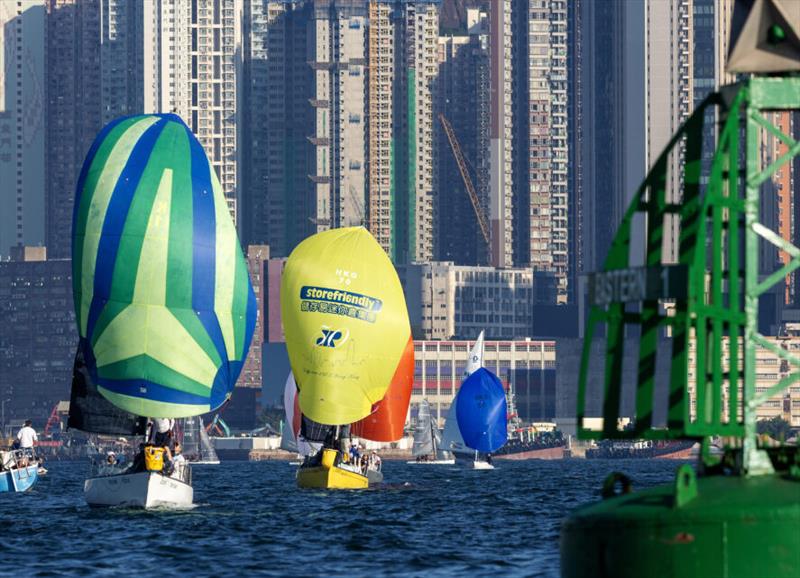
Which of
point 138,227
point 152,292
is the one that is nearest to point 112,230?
point 138,227

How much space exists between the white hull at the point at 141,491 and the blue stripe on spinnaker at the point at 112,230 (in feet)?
13.6

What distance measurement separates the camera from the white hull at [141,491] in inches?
2237

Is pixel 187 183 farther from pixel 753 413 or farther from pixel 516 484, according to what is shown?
pixel 516 484

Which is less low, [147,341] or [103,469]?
[147,341]

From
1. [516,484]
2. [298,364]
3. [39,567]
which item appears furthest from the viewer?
[516,484]

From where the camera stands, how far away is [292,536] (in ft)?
160

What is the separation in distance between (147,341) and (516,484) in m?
47.2

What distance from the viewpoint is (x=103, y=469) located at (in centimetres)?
6312

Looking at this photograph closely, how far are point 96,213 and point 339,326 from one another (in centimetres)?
1863

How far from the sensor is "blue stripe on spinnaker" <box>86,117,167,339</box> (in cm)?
5703

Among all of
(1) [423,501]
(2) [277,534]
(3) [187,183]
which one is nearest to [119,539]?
(2) [277,534]

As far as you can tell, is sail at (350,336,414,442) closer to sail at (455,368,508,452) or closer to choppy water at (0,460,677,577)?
choppy water at (0,460,677,577)

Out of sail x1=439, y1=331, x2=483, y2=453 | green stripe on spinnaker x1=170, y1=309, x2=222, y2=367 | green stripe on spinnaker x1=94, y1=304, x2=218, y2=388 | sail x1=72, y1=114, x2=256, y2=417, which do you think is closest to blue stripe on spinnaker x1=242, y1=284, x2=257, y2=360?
sail x1=72, y1=114, x2=256, y2=417

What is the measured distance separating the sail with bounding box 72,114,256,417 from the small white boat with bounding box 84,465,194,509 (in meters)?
1.78
